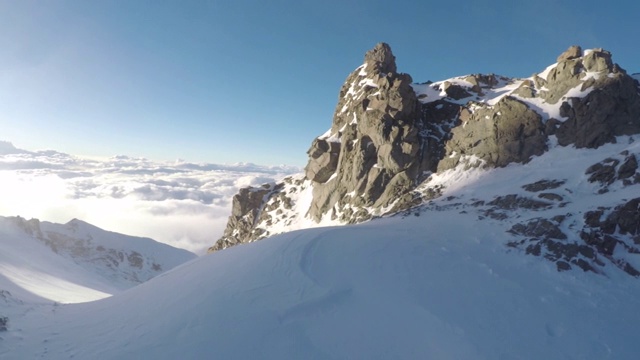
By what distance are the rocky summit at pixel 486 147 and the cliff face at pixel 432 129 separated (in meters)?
0.14

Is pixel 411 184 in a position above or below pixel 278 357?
above

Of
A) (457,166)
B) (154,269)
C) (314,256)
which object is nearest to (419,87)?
(457,166)

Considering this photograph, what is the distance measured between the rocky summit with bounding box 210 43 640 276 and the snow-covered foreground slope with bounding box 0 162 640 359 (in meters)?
3.47

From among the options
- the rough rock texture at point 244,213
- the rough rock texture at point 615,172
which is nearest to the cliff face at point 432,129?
the rough rock texture at point 244,213

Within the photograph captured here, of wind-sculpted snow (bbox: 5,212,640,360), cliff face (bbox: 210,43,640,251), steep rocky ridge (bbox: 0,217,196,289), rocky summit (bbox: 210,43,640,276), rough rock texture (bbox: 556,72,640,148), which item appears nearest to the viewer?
wind-sculpted snow (bbox: 5,212,640,360)

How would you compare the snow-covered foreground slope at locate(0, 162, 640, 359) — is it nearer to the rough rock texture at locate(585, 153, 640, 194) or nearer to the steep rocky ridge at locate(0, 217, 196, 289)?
the rough rock texture at locate(585, 153, 640, 194)

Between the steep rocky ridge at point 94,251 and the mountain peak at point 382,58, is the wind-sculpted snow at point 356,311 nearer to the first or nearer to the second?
the mountain peak at point 382,58

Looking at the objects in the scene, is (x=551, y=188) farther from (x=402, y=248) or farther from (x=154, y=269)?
(x=154, y=269)

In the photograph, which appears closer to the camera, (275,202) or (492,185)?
(492,185)

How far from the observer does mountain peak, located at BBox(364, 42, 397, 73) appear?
60375 millimetres

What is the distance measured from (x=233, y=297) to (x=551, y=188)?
82.8ft

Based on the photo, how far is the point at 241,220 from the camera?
66.9 m

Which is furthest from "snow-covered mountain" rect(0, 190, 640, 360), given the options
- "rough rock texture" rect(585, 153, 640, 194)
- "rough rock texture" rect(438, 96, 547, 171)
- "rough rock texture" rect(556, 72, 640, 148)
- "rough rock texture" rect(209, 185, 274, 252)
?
"rough rock texture" rect(209, 185, 274, 252)

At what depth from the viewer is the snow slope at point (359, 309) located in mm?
9922
